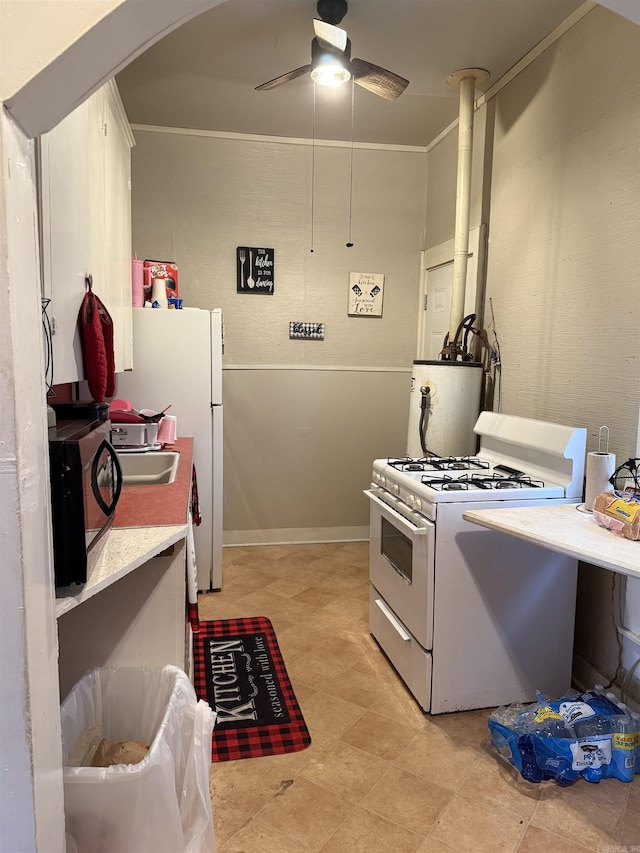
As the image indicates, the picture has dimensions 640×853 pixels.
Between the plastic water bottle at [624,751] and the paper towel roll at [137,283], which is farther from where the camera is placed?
the paper towel roll at [137,283]

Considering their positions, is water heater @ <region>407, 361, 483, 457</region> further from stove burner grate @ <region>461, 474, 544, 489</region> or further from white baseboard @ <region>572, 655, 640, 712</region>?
white baseboard @ <region>572, 655, 640, 712</region>

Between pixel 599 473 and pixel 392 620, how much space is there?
103 centimetres

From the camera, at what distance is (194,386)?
3232 millimetres

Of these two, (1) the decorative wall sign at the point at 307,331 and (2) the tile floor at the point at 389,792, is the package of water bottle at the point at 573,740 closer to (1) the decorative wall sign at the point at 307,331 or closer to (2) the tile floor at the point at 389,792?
(2) the tile floor at the point at 389,792

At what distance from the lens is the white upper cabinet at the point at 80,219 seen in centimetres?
144

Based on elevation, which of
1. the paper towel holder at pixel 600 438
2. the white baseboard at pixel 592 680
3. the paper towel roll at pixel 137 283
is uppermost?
the paper towel roll at pixel 137 283

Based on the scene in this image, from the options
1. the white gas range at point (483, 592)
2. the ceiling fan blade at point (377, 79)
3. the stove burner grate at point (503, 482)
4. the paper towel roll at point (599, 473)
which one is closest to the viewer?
the paper towel roll at point (599, 473)

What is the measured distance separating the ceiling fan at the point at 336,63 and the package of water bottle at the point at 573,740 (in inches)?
101

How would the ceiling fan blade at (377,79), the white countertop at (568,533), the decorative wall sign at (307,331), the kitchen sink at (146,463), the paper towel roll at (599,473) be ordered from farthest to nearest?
the decorative wall sign at (307,331) → the kitchen sink at (146,463) → the ceiling fan blade at (377,79) → the paper towel roll at (599,473) → the white countertop at (568,533)

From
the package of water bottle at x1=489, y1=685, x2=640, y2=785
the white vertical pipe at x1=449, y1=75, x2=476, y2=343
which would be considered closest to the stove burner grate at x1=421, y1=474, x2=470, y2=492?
the package of water bottle at x1=489, y1=685, x2=640, y2=785

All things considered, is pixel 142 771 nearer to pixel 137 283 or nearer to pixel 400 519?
pixel 400 519

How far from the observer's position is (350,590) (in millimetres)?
3352

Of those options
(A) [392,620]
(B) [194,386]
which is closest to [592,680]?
(A) [392,620]

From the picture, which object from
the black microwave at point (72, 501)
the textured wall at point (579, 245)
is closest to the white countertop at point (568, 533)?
the textured wall at point (579, 245)
